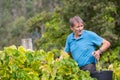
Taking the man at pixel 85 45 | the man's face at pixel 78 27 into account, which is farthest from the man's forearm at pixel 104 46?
the man's face at pixel 78 27

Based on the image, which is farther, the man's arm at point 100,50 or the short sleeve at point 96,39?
the short sleeve at point 96,39

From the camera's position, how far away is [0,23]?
50.6 metres

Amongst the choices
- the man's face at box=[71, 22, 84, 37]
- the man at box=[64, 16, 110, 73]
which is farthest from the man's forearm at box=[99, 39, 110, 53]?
the man's face at box=[71, 22, 84, 37]

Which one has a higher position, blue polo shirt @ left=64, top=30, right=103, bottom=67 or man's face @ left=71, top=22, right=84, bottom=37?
man's face @ left=71, top=22, right=84, bottom=37

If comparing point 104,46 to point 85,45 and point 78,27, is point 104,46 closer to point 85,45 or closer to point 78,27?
point 85,45

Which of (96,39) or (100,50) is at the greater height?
(96,39)

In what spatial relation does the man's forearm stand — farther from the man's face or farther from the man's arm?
the man's face

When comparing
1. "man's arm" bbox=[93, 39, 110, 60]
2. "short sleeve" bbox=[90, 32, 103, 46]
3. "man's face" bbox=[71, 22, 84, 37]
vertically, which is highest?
"man's face" bbox=[71, 22, 84, 37]

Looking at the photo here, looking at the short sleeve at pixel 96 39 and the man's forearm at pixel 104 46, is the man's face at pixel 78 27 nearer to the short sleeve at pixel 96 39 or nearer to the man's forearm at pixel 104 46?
the short sleeve at pixel 96 39

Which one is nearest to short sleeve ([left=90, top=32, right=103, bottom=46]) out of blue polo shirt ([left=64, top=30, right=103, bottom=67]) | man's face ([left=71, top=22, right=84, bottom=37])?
blue polo shirt ([left=64, top=30, right=103, bottom=67])

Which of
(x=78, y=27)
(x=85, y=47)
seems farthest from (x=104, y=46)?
(x=78, y=27)

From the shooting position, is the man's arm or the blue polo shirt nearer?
the man's arm

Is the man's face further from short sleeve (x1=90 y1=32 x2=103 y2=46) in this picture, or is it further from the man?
short sleeve (x1=90 y1=32 x2=103 y2=46)

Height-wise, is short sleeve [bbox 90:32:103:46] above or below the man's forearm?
above
